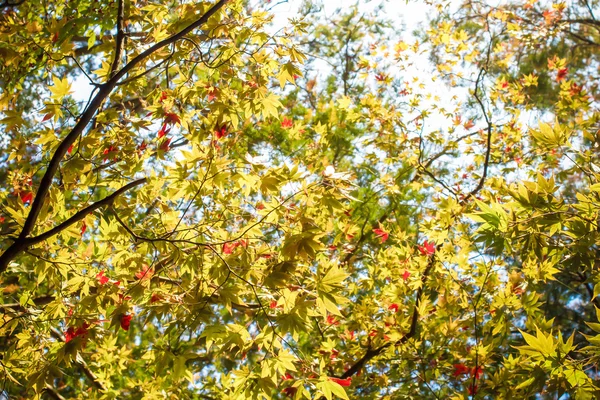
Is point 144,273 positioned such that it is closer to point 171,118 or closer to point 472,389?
point 171,118

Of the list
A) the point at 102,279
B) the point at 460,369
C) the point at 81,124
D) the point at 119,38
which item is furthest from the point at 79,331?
the point at 460,369

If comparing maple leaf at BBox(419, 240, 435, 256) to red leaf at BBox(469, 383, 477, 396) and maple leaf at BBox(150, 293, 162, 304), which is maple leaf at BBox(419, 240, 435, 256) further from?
maple leaf at BBox(150, 293, 162, 304)

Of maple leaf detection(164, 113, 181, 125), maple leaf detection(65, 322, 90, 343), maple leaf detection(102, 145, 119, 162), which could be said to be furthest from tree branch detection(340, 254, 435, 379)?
maple leaf detection(102, 145, 119, 162)

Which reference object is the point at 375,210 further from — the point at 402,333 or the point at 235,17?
the point at 235,17

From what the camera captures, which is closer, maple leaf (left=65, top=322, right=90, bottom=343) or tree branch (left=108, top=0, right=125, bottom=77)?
maple leaf (left=65, top=322, right=90, bottom=343)

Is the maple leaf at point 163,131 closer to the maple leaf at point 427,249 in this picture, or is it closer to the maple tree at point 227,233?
the maple tree at point 227,233

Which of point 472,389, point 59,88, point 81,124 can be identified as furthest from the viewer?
point 472,389

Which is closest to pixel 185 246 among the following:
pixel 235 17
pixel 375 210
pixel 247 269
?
pixel 247 269

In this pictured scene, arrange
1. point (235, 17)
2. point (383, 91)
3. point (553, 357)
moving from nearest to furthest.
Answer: point (553, 357) < point (235, 17) < point (383, 91)

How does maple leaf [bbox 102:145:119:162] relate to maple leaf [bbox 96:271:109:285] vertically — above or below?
above

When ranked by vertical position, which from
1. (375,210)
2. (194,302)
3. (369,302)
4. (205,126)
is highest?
(375,210)

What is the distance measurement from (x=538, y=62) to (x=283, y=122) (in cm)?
374

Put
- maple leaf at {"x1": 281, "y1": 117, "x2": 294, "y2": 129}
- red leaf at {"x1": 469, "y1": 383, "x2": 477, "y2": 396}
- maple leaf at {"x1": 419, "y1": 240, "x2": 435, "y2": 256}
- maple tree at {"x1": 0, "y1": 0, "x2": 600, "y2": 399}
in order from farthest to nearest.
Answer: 1. maple leaf at {"x1": 281, "y1": 117, "x2": 294, "y2": 129}
2. maple leaf at {"x1": 419, "y1": 240, "x2": 435, "y2": 256}
3. red leaf at {"x1": 469, "y1": 383, "x2": 477, "y2": 396}
4. maple tree at {"x1": 0, "y1": 0, "x2": 600, "y2": 399}

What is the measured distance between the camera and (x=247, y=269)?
72.6 inches
